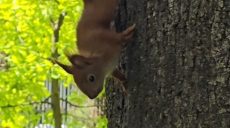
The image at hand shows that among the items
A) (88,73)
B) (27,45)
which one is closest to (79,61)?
(88,73)

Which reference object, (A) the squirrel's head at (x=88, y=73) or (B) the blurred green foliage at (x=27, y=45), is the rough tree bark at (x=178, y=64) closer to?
(A) the squirrel's head at (x=88, y=73)

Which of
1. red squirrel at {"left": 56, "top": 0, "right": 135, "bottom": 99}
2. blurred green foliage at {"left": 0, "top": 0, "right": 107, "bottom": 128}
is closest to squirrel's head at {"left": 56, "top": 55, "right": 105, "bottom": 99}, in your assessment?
red squirrel at {"left": 56, "top": 0, "right": 135, "bottom": 99}

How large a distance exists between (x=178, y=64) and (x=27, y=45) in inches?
108

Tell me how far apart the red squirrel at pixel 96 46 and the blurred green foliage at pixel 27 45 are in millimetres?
2241

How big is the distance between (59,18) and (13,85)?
584mm

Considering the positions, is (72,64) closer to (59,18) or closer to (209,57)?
(209,57)

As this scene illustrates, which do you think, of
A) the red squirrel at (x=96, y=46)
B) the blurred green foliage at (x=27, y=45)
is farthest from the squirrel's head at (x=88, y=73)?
the blurred green foliage at (x=27, y=45)

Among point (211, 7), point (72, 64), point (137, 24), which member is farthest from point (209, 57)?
point (72, 64)

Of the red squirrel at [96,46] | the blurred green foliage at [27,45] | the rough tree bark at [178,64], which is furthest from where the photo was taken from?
the blurred green foliage at [27,45]

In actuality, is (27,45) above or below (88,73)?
above

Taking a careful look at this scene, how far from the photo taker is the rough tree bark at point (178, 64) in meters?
1.29

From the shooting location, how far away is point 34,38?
13.0ft

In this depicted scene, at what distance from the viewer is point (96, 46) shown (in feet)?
4.58

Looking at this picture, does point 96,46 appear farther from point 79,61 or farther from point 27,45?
point 27,45
